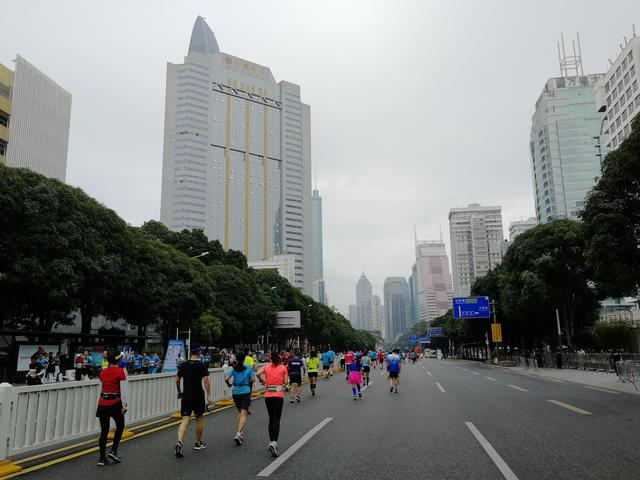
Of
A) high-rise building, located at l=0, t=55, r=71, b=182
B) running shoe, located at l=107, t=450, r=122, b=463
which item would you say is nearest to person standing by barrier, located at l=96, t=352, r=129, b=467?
running shoe, located at l=107, t=450, r=122, b=463

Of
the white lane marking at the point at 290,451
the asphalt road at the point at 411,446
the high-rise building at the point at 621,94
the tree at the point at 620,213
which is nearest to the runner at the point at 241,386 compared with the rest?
the asphalt road at the point at 411,446

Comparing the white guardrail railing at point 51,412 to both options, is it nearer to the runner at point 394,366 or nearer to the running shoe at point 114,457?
the running shoe at point 114,457

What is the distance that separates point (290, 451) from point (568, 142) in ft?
470

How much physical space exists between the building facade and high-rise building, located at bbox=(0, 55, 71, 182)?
118347 millimetres

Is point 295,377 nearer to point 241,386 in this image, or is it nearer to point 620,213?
point 241,386

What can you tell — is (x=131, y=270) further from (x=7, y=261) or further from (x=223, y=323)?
(x=223, y=323)

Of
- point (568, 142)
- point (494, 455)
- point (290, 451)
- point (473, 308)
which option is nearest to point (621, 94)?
point (473, 308)

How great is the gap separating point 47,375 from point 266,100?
16836 cm

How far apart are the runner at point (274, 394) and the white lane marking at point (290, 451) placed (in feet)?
0.68

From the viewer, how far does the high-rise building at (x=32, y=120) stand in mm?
45125

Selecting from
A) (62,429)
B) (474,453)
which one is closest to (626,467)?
(474,453)

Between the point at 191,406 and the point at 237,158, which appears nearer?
the point at 191,406

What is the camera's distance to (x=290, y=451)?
7828 millimetres

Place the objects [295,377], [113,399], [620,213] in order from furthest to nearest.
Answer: [620,213] < [295,377] < [113,399]
